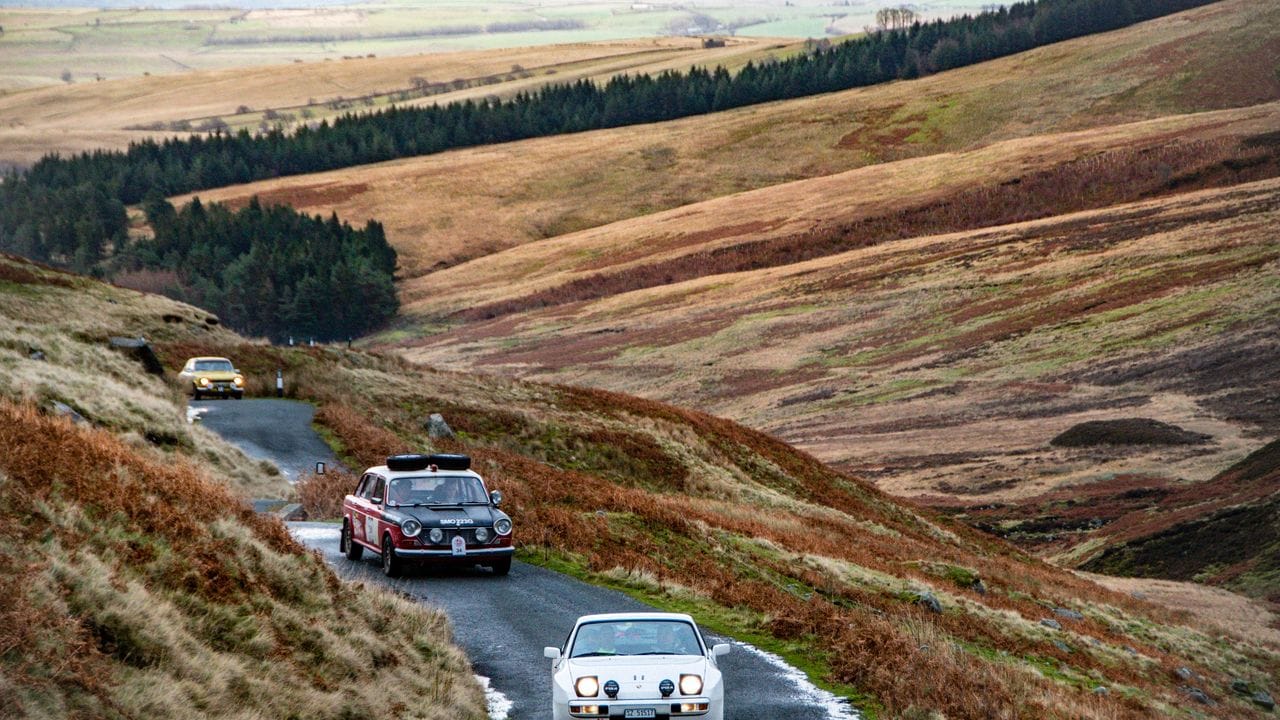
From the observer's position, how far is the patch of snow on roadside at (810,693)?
15312 millimetres

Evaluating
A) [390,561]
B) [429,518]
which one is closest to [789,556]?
[429,518]

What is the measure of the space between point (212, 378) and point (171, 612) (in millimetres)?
38527

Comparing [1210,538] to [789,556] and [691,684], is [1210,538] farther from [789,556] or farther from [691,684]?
[691,684]

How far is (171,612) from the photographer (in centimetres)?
1298

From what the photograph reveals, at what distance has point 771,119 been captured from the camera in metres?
197

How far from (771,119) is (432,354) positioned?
90.7 metres

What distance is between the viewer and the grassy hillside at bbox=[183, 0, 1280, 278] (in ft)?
554

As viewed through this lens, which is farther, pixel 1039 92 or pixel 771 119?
pixel 771 119

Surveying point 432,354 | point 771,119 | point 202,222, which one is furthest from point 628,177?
point 432,354

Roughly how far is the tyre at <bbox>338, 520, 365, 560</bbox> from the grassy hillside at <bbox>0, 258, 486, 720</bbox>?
17.7ft

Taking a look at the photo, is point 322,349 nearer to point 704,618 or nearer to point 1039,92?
point 704,618

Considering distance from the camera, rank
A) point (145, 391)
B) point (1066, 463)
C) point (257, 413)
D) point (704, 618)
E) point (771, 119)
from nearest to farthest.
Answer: point (704, 618) → point (145, 391) → point (257, 413) → point (1066, 463) → point (771, 119)

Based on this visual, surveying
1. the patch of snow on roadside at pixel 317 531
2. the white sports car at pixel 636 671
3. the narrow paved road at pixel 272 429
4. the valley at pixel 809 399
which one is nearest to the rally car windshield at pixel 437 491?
the valley at pixel 809 399

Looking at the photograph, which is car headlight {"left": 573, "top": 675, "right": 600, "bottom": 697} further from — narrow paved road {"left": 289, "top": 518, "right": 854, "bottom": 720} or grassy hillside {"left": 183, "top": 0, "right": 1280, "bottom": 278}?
grassy hillside {"left": 183, "top": 0, "right": 1280, "bottom": 278}
